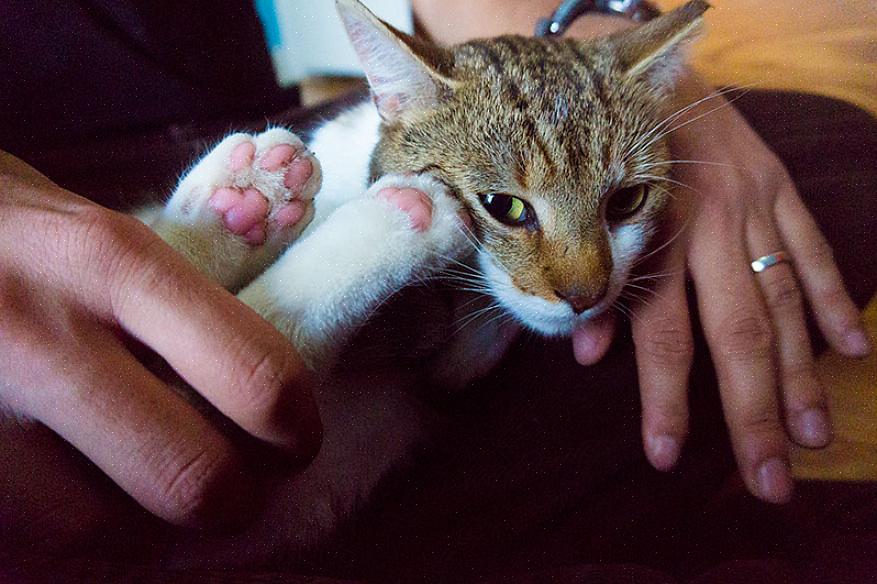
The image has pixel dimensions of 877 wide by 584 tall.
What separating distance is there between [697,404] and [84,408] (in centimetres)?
52

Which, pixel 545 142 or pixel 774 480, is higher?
pixel 545 142

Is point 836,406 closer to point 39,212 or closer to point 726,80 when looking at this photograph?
point 726,80

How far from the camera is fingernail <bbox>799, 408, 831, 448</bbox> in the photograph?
52 cm

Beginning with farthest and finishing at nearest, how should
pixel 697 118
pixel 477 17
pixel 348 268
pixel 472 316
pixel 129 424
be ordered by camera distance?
pixel 477 17
pixel 697 118
pixel 472 316
pixel 348 268
pixel 129 424

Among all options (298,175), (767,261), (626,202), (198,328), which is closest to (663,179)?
(626,202)

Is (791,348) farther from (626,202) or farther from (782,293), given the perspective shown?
(626,202)

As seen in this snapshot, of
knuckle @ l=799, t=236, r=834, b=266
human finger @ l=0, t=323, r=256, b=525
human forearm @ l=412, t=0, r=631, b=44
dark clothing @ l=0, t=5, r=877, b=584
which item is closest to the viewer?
human finger @ l=0, t=323, r=256, b=525

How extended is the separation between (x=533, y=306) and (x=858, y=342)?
1.14 ft

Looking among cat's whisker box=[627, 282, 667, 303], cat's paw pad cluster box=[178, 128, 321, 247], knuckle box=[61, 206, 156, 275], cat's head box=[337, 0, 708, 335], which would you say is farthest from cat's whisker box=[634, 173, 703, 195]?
knuckle box=[61, 206, 156, 275]

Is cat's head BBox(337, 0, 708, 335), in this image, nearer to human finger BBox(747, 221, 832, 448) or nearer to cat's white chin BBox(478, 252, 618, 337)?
cat's white chin BBox(478, 252, 618, 337)

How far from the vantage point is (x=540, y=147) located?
0.52m

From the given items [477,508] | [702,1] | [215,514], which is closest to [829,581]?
[477,508]

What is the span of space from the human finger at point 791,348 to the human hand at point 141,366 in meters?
0.46

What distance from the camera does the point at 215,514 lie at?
12.1 inches
